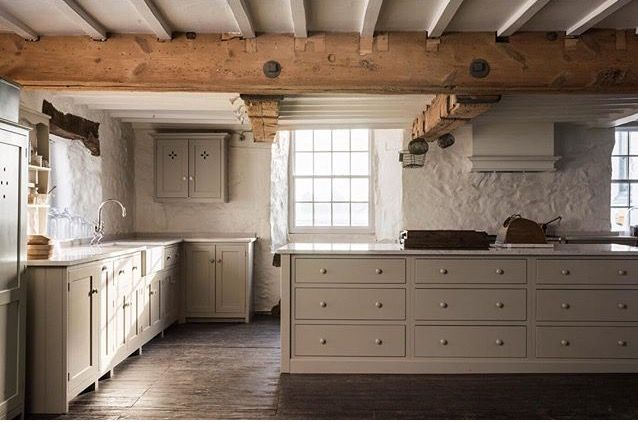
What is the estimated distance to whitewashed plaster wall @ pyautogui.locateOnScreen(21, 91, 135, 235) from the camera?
5.43 meters

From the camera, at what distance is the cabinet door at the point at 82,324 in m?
3.71

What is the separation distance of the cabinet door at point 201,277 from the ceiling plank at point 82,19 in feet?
11.4

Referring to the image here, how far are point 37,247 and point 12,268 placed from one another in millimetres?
444

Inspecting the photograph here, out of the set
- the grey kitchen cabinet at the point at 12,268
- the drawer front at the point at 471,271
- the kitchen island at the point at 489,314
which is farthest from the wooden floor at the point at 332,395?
the drawer front at the point at 471,271

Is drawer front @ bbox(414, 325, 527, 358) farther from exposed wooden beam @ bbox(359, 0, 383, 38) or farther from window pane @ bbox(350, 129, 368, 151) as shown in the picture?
window pane @ bbox(350, 129, 368, 151)

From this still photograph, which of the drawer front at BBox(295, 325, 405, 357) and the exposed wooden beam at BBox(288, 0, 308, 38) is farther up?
the exposed wooden beam at BBox(288, 0, 308, 38)

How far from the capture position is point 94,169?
6055 millimetres

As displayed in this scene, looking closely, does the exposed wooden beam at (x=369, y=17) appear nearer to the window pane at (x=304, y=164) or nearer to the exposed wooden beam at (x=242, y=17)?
the exposed wooden beam at (x=242, y=17)

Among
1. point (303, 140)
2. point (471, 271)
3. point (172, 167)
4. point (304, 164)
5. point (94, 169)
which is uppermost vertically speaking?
point (303, 140)

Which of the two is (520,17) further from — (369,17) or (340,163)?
(340,163)

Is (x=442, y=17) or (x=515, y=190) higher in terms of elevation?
(x=442, y=17)

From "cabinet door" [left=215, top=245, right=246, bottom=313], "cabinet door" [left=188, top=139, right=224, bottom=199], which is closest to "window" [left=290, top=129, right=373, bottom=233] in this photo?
"cabinet door" [left=188, top=139, right=224, bottom=199]

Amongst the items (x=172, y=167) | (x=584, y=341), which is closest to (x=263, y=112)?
(x=172, y=167)

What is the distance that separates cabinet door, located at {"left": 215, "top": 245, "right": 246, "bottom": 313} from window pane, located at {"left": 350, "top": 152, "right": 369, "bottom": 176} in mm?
2094
